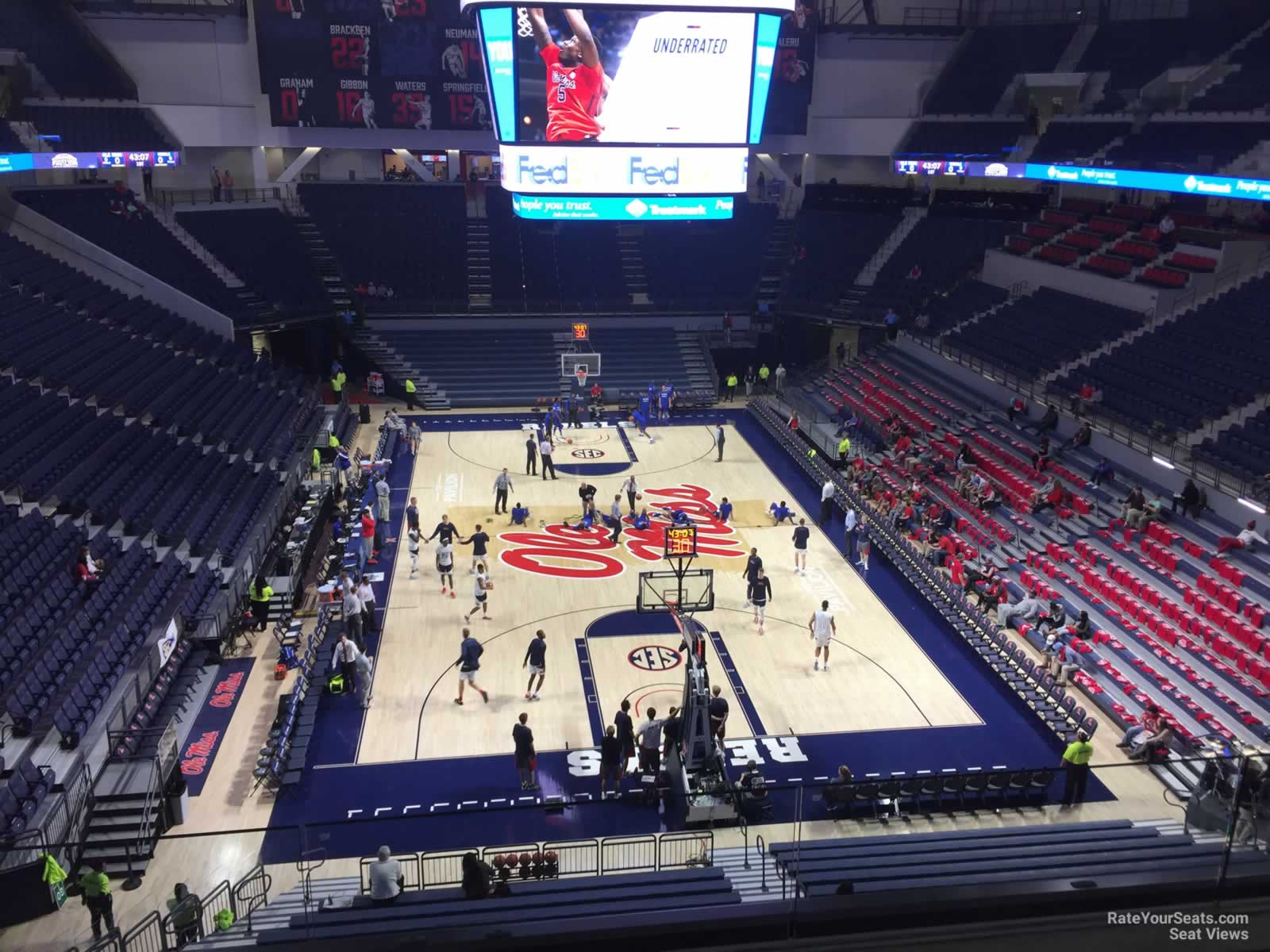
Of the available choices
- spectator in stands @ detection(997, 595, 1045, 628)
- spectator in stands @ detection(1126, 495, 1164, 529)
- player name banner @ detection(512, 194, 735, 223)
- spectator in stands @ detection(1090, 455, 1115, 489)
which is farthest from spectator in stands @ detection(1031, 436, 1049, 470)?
player name banner @ detection(512, 194, 735, 223)

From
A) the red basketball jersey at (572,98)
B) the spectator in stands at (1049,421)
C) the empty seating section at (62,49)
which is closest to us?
the red basketball jersey at (572,98)

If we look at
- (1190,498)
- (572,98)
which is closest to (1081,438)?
(1190,498)

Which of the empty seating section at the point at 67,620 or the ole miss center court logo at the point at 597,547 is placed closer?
the empty seating section at the point at 67,620

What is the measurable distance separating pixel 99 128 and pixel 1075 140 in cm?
3135

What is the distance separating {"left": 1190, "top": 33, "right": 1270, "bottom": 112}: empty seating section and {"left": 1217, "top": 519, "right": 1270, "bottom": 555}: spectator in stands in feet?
50.9

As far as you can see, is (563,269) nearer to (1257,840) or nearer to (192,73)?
(192,73)

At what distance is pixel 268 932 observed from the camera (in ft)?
29.8

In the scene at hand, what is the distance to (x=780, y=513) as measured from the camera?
82.3ft

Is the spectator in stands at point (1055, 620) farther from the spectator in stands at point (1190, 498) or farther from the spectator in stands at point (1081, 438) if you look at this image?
the spectator in stands at point (1081, 438)

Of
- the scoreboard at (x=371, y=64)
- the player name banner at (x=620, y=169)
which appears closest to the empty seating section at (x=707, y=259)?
the scoreboard at (x=371, y=64)

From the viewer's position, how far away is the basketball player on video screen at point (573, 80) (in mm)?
21562

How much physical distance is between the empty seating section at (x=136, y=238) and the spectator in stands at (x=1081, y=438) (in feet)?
82.7

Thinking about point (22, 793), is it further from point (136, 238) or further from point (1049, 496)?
point (136, 238)

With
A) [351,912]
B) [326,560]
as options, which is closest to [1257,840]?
[351,912]
